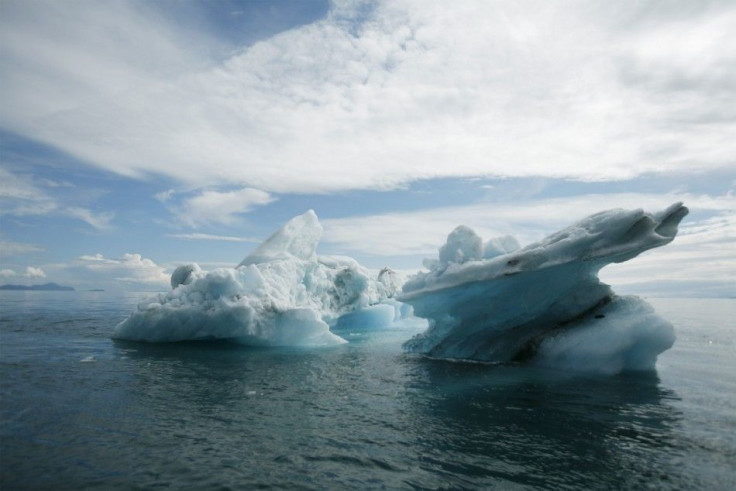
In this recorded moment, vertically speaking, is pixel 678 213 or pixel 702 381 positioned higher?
pixel 678 213

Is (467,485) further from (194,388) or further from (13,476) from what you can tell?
(194,388)

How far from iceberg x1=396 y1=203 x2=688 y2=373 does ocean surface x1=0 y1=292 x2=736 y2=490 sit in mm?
1215

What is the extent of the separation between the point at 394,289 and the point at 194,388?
103 feet

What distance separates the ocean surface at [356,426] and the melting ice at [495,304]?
1410mm

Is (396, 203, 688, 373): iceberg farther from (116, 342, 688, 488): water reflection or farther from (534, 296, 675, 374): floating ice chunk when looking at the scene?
(116, 342, 688, 488): water reflection

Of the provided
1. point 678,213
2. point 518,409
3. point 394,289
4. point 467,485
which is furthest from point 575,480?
point 394,289

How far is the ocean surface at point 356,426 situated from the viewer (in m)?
6.37

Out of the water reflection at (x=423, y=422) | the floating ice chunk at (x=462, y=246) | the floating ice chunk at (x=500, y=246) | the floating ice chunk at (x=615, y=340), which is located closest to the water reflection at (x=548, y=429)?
the water reflection at (x=423, y=422)

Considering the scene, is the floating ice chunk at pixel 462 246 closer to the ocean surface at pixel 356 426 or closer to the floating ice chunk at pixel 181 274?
the ocean surface at pixel 356 426

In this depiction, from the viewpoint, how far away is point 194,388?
1148 cm

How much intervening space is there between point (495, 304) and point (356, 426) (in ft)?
29.1

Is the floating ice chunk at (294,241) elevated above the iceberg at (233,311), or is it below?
above

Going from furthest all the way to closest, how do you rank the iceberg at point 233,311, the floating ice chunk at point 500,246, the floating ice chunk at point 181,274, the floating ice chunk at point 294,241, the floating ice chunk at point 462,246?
the floating ice chunk at point 294,241 < the floating ice chunk at point 181,274 < the iceberg at point 233,311 < the floating ice chunk at point 500,246 < the floating ice chunk at point 462,246

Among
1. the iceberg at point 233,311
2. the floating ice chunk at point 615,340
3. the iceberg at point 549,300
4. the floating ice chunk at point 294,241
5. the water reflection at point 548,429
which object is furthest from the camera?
the floating ice chunk at point 294,241
